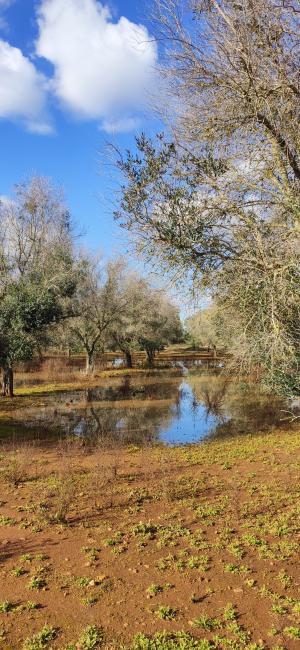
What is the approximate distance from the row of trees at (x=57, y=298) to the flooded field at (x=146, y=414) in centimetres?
309

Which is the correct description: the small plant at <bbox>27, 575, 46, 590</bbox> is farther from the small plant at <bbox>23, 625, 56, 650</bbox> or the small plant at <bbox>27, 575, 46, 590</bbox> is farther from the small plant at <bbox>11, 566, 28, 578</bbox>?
the small plant at <bbox>23, 625, 56, 650</bbox>

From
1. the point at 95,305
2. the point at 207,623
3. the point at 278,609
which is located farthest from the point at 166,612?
the point at 95,305

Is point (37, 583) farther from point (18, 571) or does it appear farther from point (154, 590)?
point (154, 590)

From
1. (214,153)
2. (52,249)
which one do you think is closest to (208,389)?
(52,249)

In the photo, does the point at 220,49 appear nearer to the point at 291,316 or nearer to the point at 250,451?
the point at 291,316

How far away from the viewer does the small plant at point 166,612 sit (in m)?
5.15

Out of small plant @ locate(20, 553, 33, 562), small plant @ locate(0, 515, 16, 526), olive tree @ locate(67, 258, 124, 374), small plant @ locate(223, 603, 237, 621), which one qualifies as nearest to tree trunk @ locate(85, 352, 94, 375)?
olive tree @ locate(67, 258, 124, 374)

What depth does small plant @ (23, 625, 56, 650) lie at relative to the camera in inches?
183

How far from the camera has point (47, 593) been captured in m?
5.70

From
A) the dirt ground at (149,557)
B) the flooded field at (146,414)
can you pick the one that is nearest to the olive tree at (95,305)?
the flooded field at (146,414)

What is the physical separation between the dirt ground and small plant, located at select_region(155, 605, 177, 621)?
2cm

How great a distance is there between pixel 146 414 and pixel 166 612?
16892mm

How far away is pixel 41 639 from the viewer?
4.79 meters

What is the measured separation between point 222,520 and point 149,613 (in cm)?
314
